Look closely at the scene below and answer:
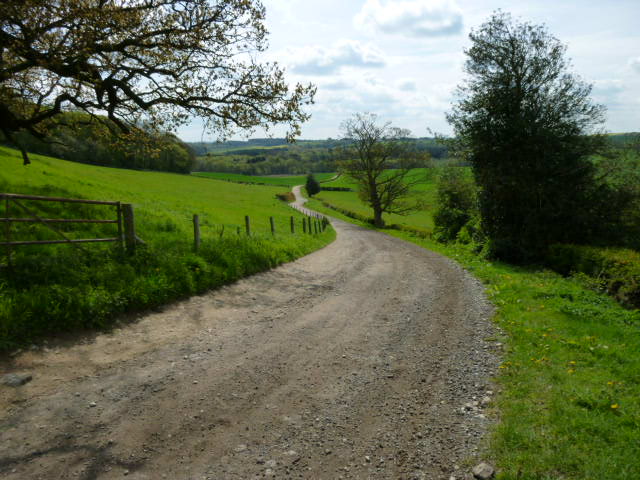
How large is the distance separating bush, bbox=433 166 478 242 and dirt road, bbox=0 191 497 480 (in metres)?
21.7

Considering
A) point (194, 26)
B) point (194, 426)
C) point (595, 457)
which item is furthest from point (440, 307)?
point (194, 26)

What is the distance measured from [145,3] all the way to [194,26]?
147 cm

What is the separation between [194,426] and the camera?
198 inches

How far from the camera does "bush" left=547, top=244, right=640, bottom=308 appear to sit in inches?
467

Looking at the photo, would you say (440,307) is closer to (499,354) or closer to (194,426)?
(499,354)

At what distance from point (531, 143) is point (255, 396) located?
64.3ft

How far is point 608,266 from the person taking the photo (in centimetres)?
1366

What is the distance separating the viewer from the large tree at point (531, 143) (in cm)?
1959

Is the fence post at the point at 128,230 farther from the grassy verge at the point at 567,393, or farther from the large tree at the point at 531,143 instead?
the large tree at the point at 531,143

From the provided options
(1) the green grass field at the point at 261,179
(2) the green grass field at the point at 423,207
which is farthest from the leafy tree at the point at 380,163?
(1) the green grass field at the point at 261,179

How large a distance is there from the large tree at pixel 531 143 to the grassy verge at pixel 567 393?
32.6 feet

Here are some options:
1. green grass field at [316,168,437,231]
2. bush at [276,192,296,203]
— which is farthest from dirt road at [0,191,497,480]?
bush at [276,192,296,203]

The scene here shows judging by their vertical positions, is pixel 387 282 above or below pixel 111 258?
below

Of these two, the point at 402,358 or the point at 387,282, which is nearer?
the point at 402,358
